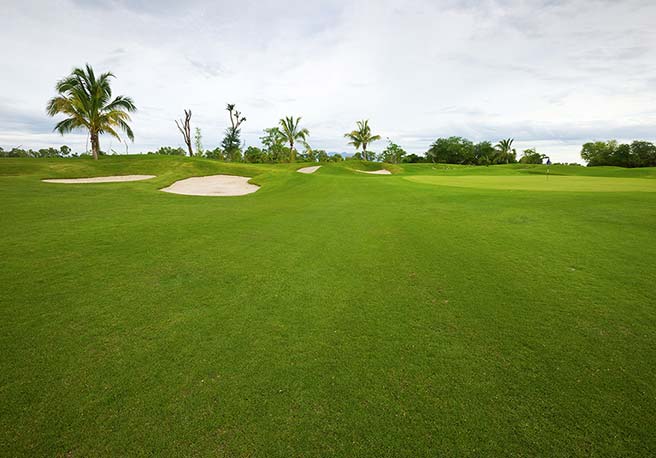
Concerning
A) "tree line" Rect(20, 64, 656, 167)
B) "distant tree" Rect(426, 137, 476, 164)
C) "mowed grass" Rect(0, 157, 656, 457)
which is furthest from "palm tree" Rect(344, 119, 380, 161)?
"mowed grass" Rect(0, 157, 656, 457)

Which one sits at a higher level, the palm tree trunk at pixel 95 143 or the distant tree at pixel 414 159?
the distant tree at pixel 414 159

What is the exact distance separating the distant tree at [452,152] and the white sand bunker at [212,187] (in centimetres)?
7426

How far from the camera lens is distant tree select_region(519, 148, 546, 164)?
8356 centimetres

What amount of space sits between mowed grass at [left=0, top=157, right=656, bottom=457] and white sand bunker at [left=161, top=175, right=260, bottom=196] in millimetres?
10722

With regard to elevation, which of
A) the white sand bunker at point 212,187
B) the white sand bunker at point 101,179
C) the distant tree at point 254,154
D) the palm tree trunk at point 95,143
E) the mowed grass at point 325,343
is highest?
the distant tree at point 254,154

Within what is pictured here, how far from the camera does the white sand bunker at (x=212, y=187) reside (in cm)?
1869

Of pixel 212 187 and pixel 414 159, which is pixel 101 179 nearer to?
pixel 212 187

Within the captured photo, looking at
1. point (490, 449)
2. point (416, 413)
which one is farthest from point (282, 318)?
point (490, 449)

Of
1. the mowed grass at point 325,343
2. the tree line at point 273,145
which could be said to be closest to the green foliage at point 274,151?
the tree line at point 273,145

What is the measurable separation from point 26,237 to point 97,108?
26813 millimetres

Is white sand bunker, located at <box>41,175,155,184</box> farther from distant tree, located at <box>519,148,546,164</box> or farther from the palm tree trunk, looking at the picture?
distant tree, located at <box>519,148,546,164</box>

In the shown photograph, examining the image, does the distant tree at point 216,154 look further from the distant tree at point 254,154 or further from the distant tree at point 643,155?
the distant tree at point 643,155

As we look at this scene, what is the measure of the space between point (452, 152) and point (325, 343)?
95.3 m

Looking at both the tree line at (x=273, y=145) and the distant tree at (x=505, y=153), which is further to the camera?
the distant tree at (x=505, y=153)
